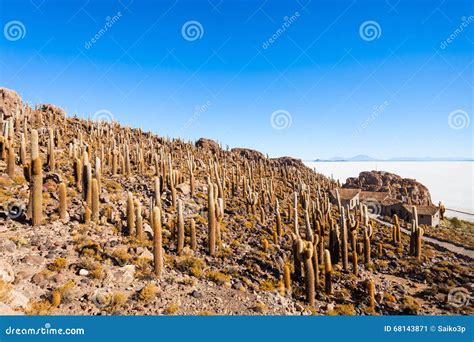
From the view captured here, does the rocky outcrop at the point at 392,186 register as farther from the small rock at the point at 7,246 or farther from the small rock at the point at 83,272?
the small rock at the point at 7,246

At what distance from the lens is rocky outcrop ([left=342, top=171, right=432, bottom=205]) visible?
2377 inches

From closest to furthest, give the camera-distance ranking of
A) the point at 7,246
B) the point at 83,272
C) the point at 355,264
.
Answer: the point at 83,272 → the point at 7,246 → the point at 355,264

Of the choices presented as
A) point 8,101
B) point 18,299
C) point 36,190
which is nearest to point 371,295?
point 18,299

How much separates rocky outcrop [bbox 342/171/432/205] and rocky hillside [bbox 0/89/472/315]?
39.0 meters

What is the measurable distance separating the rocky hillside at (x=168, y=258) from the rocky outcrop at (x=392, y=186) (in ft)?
128

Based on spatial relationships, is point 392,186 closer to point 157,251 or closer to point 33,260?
point 157,251

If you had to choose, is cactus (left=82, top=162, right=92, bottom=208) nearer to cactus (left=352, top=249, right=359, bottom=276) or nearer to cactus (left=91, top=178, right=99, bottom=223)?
cactus (left=91, top=178, right=99, bottom=223)

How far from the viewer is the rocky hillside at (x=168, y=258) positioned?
32.7ft

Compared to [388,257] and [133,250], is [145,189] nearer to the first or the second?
[133,250]

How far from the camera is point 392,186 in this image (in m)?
64.6

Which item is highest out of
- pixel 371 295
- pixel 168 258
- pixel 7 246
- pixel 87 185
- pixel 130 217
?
pixel 87 185

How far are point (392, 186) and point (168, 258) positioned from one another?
2448 inches

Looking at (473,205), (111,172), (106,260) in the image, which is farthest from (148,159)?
(473,205)

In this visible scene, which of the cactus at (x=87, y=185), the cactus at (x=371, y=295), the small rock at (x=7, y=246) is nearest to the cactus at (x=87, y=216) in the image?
the cactus at (x=87, y=185)
